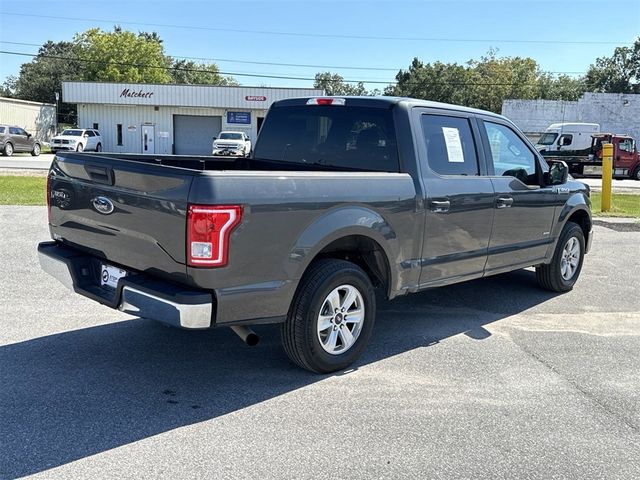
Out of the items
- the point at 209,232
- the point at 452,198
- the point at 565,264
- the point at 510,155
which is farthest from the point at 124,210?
the point at 565,264

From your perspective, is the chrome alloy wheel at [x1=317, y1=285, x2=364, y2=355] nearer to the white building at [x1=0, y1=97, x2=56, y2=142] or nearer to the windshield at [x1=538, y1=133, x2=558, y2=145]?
the windshield at [x1=538, y1=133, x2=558, y2=145]

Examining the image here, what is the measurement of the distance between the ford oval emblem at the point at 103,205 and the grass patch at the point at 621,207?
12.3 meters

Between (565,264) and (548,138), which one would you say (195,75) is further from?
(565,264)

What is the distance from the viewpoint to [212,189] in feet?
11.1

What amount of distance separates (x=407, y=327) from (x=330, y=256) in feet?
4.84

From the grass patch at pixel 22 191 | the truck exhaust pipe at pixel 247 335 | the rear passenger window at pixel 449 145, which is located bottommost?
the truck exhaust pipe at pixel 247 335

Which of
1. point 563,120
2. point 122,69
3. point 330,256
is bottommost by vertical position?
point 330,256

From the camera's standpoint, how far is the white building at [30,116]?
4919 cm

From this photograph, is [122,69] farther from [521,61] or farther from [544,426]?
[544,426]

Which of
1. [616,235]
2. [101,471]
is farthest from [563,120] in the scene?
[101,471]

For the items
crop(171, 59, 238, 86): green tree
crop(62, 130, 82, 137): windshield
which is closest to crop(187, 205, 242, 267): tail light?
crop(62, 130, 82, 137): windshield

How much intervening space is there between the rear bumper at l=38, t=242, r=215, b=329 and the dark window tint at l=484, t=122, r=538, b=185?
331cm

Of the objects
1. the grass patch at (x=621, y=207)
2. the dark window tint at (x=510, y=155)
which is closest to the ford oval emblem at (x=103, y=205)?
the dark window tint at (x=510, y=155)

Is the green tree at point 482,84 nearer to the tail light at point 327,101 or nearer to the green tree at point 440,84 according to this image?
the green tree at point 440,84
